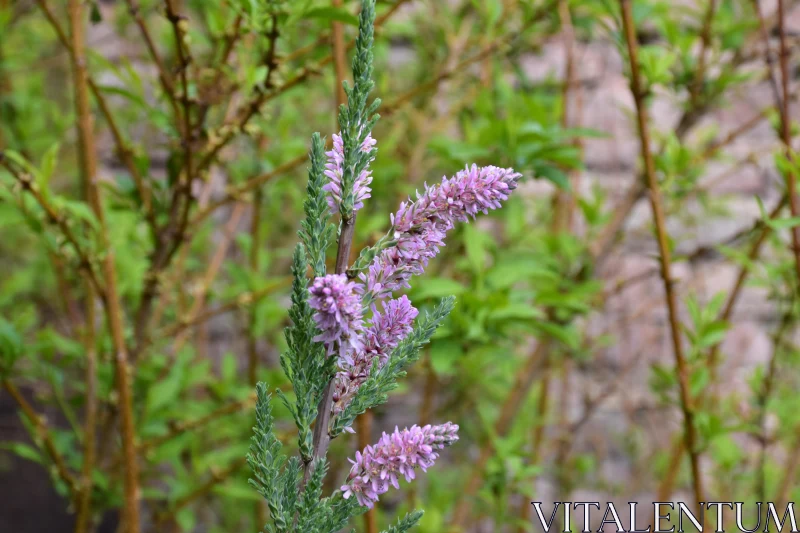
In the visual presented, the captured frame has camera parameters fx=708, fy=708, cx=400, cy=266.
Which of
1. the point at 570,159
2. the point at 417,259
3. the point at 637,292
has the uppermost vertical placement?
the point at 637,292

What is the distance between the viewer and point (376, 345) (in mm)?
490

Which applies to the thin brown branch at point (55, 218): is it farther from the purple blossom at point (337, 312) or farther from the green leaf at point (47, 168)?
the purple blossom at point (337, 312)

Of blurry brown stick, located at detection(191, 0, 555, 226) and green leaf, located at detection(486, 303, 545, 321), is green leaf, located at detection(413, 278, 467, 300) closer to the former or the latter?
green leaf, located at detection(486, 303, 545, 321)

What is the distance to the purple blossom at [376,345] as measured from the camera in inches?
19.0

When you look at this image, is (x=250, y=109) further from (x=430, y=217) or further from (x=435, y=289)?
(x=430, y=217)

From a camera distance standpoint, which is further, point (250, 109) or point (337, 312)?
point (250, 109)

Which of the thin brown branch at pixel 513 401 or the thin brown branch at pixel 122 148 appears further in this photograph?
the thin brown branch at pixel 513 401

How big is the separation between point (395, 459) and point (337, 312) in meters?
0.11

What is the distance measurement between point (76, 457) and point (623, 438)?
1606mm

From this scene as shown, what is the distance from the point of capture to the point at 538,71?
2.38 meters

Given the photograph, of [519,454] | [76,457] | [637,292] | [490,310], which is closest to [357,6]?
[490,310]

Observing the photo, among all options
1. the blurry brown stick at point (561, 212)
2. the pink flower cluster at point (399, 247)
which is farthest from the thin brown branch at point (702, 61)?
the pink flower cluster at point (399, 247)

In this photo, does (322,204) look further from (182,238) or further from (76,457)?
(76,457)

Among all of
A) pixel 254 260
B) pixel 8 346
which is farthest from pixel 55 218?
pixel 254 260
